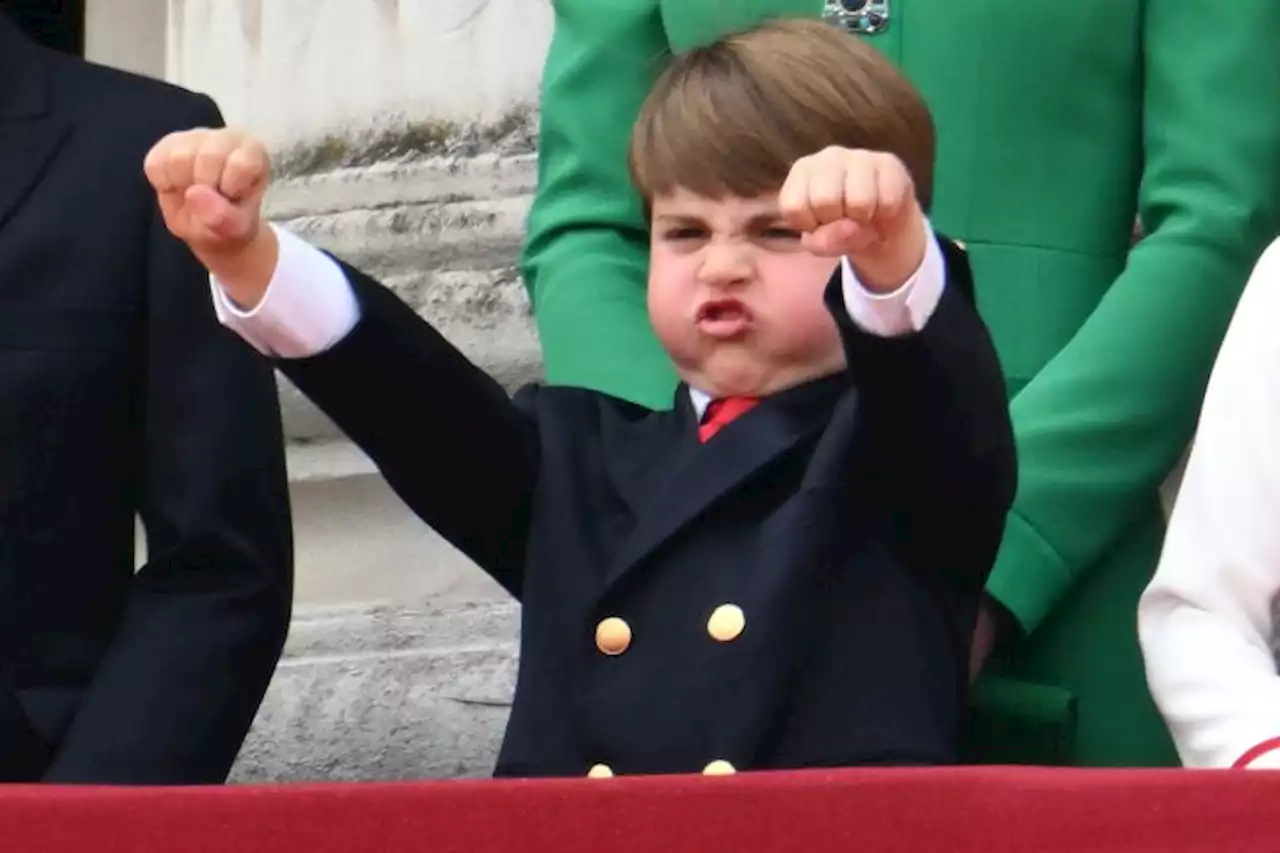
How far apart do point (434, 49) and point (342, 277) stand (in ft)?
4.76

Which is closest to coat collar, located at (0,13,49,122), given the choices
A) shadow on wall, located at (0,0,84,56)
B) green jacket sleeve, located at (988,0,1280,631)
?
green jacket sleeve, located at (988,0,1280,631)

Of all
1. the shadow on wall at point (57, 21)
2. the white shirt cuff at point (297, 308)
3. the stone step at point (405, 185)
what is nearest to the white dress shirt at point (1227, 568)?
the white shirt cuff at point (297, 308)

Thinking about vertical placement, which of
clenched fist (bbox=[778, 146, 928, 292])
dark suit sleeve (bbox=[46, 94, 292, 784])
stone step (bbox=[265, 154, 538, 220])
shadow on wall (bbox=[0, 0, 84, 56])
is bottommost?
shadow on wall (bbox=[0, 0, 84, 56])

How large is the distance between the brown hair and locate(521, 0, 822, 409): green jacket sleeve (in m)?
0.16

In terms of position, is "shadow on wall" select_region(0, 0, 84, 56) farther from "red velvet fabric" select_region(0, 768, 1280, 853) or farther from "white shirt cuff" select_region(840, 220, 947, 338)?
"red velvet fabric" select_region(0, 768, 1280, 853)

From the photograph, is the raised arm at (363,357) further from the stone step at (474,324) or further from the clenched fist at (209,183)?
the stone step at (474,324)

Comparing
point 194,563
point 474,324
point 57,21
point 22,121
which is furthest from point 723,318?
point 57,21

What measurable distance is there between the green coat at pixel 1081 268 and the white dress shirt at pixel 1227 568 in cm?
9

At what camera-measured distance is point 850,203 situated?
60.3 inches

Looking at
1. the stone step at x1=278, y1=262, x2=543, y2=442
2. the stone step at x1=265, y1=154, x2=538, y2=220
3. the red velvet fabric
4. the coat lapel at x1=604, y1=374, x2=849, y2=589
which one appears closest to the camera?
the red velvet fabric

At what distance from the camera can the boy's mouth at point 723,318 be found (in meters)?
1.79

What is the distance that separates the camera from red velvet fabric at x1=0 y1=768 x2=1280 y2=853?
3.80 ft

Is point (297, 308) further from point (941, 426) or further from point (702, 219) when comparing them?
point (941, 426)

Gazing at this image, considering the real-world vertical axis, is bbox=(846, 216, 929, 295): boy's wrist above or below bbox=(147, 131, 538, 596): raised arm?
above
